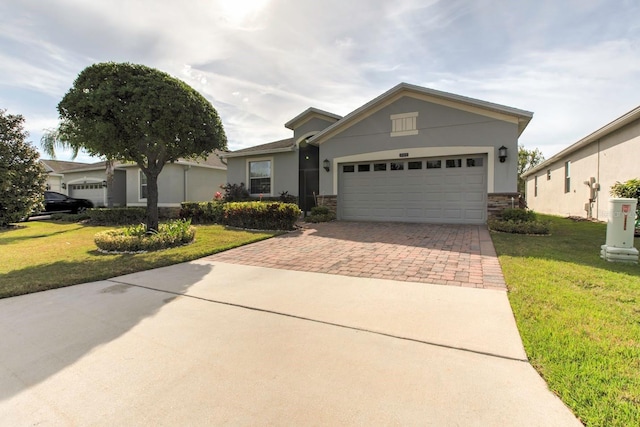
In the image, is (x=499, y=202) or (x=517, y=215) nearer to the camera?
(x=517, y=215)

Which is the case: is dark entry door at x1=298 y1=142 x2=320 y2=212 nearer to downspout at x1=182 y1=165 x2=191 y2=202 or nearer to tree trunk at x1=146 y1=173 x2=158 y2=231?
downspout at x1=182 y1=165 x2=191 y2=202

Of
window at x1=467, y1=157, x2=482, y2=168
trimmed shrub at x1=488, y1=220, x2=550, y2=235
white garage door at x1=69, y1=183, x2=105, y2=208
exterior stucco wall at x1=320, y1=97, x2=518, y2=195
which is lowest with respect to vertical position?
trimmed shrub at x1=488, y1=220, x2=550, y2=235

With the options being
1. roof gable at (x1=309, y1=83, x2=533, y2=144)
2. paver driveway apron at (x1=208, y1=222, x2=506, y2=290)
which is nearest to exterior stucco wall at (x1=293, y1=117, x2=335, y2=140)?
roof gable at (x1=309, y1=83, x2=533, y2=144)

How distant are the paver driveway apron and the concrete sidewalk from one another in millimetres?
758

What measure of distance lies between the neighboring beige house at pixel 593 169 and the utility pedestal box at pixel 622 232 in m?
5.57

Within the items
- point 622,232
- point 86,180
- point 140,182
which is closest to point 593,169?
point 622,232

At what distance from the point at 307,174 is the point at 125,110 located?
8.67 meters

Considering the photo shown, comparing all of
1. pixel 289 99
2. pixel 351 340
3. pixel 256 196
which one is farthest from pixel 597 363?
pixel 256 196

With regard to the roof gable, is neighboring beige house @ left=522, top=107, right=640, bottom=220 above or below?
below

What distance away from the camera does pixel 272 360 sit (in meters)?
2.49

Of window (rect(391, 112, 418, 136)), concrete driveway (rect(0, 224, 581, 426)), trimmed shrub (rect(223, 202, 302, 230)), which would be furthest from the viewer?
window (rect(391, 112, 418, 136))

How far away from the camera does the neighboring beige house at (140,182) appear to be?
16.1 m

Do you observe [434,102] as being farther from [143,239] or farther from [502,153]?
[143,239]

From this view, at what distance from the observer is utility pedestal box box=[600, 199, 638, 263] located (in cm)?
541
